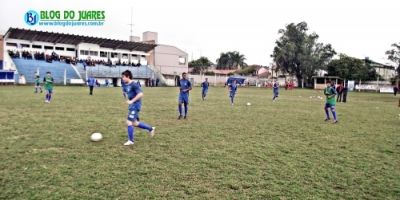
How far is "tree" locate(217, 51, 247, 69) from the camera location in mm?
119062

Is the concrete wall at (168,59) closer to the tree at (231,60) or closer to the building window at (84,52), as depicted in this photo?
the building window at (84,52)

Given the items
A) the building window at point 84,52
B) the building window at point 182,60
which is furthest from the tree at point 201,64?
the building window at point 84,52

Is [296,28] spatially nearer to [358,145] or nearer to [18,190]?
[358,145]

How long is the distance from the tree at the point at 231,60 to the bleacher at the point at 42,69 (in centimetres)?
7368

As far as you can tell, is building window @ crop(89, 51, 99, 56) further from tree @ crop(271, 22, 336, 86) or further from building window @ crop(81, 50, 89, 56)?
tree @ crop(271, 22, 336, 86)

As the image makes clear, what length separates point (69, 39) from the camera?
2393 inches

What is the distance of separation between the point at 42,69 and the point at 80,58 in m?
12.8

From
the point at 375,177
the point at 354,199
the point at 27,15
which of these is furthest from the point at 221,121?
the point at 27,15

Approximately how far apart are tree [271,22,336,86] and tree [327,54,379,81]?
4.21 metres

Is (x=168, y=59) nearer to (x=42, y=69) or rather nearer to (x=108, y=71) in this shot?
(x=108, y=71)

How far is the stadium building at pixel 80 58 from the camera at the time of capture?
49.3 m

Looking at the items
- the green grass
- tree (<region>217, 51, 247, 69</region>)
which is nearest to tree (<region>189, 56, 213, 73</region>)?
tree (<region>217, 51, 247, 69</region>)

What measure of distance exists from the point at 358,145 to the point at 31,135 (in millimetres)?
8611

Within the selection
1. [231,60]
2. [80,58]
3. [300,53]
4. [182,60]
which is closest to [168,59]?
[182,60]
